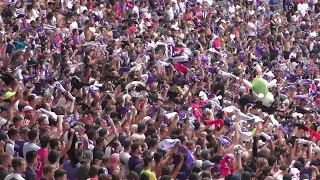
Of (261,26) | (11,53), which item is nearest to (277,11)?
(261,26)

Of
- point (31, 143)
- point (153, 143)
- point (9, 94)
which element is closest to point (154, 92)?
point (9, 94)

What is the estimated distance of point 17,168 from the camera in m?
8.86

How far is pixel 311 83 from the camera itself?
18.7m

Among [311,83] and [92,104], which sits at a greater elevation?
[92,104]

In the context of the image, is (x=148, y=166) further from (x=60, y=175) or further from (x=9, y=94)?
(x=9, y=94)

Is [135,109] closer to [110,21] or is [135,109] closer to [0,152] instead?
[0,152]

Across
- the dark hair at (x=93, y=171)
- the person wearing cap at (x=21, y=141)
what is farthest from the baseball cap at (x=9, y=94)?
the dark hair at (x=93, y=171)

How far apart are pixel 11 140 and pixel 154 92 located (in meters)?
4.85

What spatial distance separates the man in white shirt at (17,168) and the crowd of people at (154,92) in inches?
0.6

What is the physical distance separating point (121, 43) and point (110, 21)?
2.53 m

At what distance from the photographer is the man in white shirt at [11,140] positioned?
33.4ft

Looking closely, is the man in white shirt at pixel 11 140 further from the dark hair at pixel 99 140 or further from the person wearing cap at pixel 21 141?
the dark hair at pixel 99 140

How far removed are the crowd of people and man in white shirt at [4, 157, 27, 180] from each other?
0.01 m

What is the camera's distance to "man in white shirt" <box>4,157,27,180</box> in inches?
348
